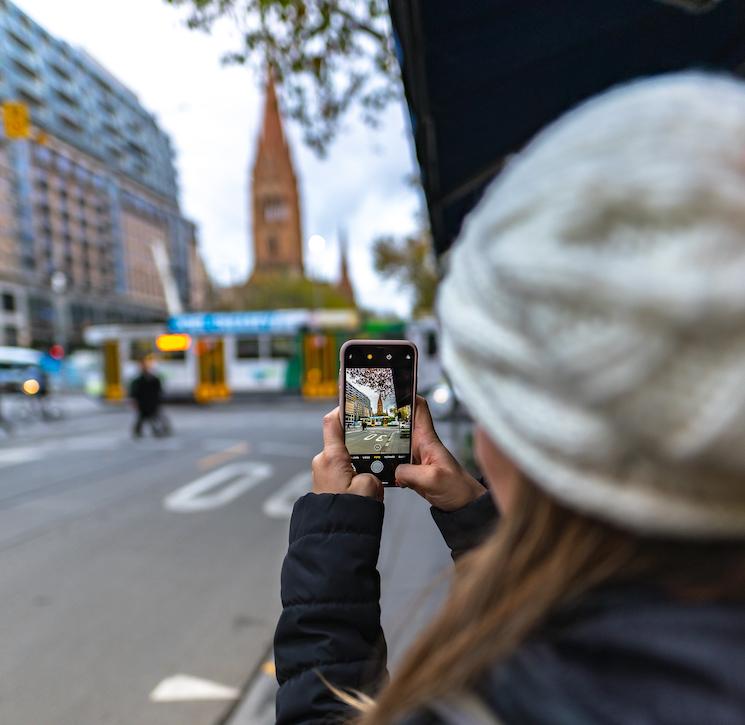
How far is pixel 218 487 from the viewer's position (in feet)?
24.1

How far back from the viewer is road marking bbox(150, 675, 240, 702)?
2830 millimetres

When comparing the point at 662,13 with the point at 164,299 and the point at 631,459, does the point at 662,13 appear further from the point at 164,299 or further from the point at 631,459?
the point at 164,299

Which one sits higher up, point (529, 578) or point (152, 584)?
point (529, 578)

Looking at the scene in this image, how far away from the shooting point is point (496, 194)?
622mm

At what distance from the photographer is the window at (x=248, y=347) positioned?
1944 centimetres

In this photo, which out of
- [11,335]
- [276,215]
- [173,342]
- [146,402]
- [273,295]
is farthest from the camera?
[276,215]

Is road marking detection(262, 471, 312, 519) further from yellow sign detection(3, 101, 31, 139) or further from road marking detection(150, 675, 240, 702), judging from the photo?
yellow sign detection(3, 101, 31, 139)

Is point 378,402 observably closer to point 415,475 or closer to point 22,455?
point 415,475

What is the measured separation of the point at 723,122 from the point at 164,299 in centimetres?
1968

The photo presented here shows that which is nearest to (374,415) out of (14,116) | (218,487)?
(14,116)

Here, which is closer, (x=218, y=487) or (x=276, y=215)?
(x=218, y=487)

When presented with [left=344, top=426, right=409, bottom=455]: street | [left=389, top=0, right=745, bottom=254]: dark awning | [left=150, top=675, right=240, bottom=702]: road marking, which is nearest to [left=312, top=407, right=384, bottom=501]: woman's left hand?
[left=344, top=426, right=409, bottom=455]: street

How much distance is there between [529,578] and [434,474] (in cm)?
45

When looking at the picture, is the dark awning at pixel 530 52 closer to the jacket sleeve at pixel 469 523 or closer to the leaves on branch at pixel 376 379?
the leaves on branch at pixel 376 379
